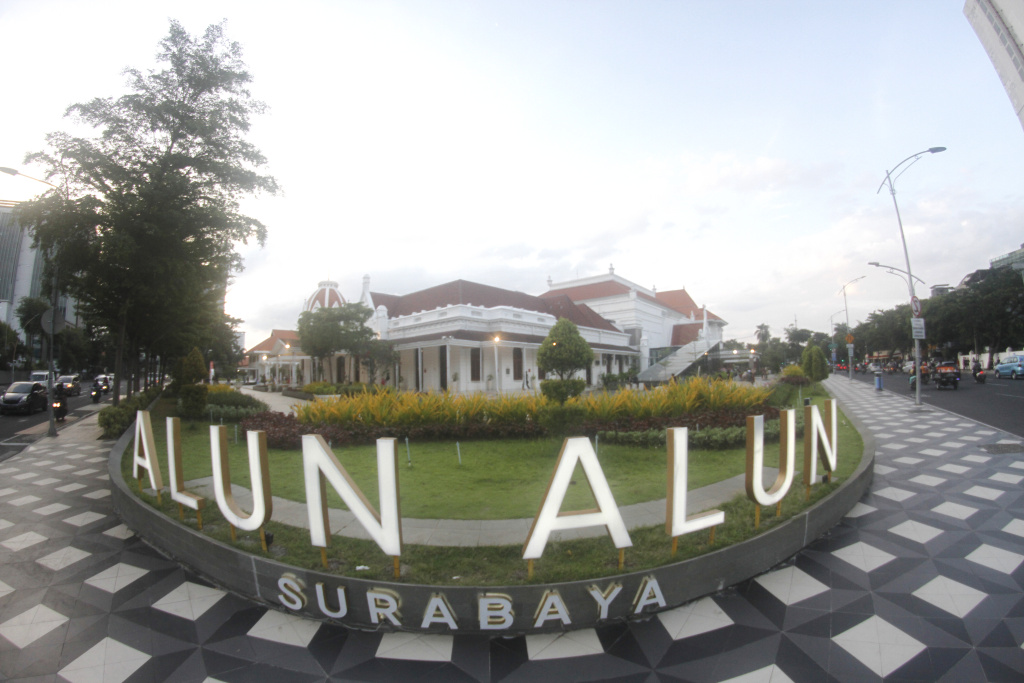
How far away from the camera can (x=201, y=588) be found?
162 inches

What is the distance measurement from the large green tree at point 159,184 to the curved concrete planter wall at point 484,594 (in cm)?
937

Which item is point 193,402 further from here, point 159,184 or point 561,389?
point 561,389

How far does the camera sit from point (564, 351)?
1346cm

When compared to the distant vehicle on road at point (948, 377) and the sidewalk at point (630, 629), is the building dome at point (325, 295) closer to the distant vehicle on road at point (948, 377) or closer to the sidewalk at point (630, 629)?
the sidewalk at point (630, 629)

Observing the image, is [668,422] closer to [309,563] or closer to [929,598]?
[929,598]

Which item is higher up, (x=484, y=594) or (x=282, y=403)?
(x=484, y=594)

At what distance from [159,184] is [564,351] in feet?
36.7

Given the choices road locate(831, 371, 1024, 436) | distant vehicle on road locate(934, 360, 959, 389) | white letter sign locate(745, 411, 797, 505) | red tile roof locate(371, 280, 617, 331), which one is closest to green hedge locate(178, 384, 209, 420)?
white letter sign locate(745, 411, 797, 505)

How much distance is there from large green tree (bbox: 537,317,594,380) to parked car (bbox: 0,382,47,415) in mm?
21442

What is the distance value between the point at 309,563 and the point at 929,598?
513cm

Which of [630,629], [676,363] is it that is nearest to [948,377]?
[676,363]

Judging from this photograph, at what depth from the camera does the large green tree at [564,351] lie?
13453 millimetres

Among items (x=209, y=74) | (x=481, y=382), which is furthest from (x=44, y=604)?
(x=481, y=382)

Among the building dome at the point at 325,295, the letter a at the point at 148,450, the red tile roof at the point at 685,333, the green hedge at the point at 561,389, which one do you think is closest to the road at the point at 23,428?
the letter a at the point at 148,450
